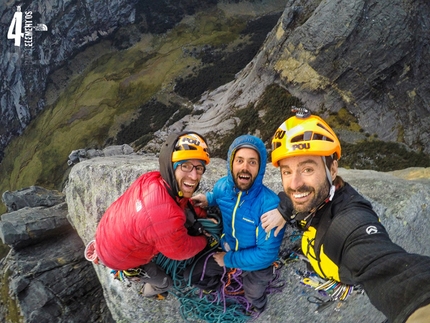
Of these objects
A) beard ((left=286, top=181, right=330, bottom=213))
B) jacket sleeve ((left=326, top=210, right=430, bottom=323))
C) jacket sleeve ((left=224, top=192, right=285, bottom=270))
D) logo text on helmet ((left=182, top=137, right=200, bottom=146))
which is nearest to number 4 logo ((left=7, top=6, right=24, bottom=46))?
logo text on helmet ((left=182, top=137, right=200, bottom=146))

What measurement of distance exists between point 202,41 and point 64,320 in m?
104

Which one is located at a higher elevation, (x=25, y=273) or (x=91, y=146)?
(x=91, y=146)

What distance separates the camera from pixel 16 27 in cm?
11181

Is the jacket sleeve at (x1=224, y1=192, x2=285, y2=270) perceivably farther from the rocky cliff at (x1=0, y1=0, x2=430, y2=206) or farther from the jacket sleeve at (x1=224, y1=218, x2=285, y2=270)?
the rocky cliff at (x1=0, y1=0, x2=430, y2=206)

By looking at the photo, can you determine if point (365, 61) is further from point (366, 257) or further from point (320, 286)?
point (366, 257)

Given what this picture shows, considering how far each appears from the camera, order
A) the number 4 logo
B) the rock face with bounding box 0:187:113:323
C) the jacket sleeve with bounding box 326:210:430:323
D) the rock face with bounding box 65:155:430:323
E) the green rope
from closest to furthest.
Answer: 1. the jacket sleeve with bounding box 326:210:430:323
2. the green rope
3. the rock face with bounding box 65:155:430:323
4. the rock face with bounding box 0:187:113:323
5. the number 4 logo

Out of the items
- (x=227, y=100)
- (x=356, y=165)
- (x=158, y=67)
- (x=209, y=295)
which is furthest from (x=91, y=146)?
(x=209, y=295)

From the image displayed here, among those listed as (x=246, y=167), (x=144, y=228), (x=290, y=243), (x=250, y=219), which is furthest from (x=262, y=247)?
(x=144, y=228)

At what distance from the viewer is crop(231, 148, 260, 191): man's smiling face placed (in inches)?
202

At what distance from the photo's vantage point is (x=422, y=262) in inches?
115

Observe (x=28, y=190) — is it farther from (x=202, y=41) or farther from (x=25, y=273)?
(x=202, y=41)

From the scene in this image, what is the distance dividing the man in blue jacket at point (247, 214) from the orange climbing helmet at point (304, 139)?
0.53 m

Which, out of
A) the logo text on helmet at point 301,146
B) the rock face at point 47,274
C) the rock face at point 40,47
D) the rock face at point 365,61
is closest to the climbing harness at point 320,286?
the logo text on helmet at point 301,146

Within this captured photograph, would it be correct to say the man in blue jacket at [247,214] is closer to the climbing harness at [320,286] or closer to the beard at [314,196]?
the climbing harness at [320,286]
